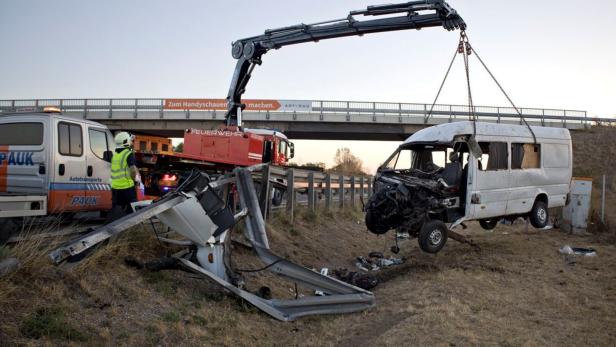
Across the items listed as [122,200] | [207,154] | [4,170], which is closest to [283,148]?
[207,154]

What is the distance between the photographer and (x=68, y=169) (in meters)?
8.38

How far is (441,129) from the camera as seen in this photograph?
10344mm

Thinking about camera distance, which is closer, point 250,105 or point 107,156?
point 107,156

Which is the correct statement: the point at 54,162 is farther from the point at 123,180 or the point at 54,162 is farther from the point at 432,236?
the point at 432,236

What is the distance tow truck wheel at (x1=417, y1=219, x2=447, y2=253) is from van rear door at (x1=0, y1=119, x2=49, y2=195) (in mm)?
6326

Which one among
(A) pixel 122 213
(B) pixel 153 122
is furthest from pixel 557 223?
(B) pixel 153 122

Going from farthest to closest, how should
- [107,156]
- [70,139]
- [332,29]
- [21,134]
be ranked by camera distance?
[332,29] < [107,156] < [70,139] < [21,134]

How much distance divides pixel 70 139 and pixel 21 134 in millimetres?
774

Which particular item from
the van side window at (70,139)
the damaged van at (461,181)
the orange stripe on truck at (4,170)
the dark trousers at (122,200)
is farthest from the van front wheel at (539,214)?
the orange stripe on truck at (4,170)

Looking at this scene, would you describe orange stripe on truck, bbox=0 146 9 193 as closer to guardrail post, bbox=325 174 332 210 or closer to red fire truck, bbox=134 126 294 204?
red fire truck, bbox=134 126 294 204

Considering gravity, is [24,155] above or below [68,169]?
above

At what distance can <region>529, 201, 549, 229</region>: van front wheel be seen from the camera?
38.1 feet

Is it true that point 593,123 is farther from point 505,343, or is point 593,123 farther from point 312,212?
point 505,343

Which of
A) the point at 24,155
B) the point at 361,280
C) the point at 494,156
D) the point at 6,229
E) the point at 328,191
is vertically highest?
the point at 494,156
